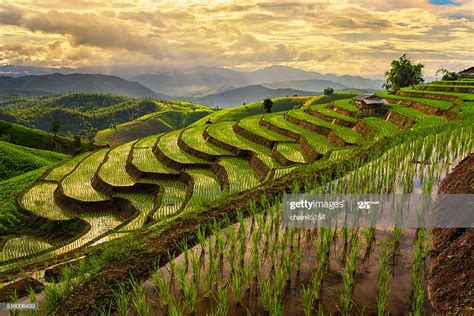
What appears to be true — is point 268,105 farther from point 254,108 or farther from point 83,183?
point 254,108

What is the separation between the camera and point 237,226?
8906 millimetres

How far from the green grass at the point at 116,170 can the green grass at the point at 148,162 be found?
921mm

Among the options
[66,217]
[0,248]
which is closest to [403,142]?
[66,217]

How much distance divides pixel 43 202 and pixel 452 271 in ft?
68.2

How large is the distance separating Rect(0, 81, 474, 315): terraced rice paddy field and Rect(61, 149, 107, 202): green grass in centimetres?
12

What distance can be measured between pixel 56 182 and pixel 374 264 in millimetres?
22612

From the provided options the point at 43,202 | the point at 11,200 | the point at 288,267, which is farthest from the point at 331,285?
the point at 11,200

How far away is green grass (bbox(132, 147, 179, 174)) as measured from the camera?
22594 mm

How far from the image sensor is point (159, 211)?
16.0m

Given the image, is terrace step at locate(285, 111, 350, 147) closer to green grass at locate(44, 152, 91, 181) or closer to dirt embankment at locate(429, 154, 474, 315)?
dirt embankment at locate(429, 154, 474, 315)

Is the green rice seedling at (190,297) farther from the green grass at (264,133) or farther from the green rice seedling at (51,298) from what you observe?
the green grass at (264,133)

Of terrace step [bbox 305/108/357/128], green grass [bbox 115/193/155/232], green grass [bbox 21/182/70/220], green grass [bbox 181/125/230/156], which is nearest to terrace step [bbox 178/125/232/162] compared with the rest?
green grass [bbox 181/125/230/156]

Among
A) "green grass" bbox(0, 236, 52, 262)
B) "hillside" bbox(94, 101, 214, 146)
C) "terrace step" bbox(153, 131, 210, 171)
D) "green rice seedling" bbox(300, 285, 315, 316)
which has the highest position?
"green rice seedling" bbox(300, 285, 315, 316)

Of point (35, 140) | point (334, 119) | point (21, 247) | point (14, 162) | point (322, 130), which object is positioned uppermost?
point (334, 119)
